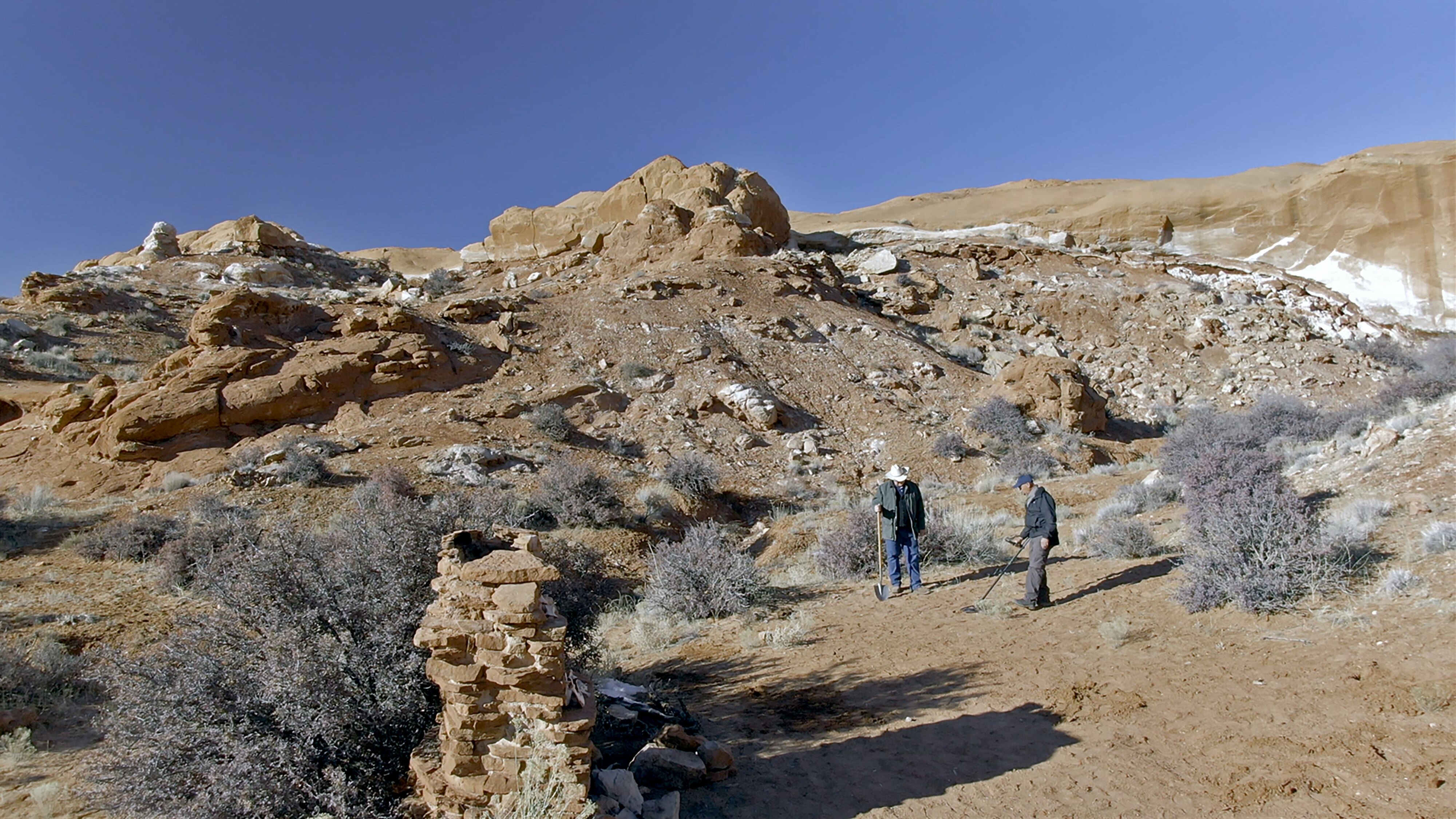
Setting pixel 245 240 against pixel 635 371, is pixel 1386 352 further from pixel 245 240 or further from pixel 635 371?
pixel 245 240

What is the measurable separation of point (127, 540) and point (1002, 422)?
1677 centimetres

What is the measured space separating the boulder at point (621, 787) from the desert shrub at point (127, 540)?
904 centimetres

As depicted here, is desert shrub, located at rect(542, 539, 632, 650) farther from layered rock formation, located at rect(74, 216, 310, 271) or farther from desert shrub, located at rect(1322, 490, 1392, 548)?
layered rock formation, located at rect(74, 216, 310, 271)

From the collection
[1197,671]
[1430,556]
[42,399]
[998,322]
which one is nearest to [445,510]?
[1197,671]

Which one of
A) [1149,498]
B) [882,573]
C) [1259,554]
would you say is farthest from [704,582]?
[1149,498]

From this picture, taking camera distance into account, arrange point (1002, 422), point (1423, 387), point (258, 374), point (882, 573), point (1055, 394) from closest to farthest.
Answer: point (882, 573), point (1423, 387), point (258, 374), point (1002, 422), point (1055, 394)

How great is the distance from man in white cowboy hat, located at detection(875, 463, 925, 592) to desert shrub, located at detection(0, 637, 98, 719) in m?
7.43

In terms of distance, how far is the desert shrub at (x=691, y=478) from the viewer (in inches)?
561

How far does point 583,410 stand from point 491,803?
13.9 meters

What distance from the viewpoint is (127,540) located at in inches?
390

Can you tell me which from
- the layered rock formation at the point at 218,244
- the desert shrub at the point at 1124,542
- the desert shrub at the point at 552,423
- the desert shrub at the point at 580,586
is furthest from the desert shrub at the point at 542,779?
the layered rock formation at the point at 218,244

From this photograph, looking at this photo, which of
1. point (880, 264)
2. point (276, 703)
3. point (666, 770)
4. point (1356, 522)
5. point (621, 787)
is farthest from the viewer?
point (880, 264)

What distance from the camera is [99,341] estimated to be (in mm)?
21031

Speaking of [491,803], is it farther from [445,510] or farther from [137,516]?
[137,516]
